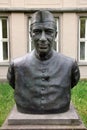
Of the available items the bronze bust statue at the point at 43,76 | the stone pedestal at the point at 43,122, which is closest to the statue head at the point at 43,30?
the bronze bust statue at the point at 43,76

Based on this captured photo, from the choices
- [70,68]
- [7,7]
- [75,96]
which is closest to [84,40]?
[7,7]

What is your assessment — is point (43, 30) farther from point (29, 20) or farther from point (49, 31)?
point (29, 20)

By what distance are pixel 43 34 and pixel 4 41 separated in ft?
30.0

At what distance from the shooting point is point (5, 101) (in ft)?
26.6

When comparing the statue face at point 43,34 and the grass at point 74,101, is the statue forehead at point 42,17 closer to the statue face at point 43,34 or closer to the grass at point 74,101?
the statue face at point 43,34

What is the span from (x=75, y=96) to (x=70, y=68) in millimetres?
4649

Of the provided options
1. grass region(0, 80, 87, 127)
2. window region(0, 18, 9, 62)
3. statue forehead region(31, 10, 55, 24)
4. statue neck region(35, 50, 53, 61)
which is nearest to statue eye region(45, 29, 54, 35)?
statue forehead region(31, 10, 55, 24)

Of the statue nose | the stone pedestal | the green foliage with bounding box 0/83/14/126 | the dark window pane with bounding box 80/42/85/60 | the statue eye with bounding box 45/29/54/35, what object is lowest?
the green foliage with bounding box 0/83/14/126

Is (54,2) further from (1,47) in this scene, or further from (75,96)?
(75,96)

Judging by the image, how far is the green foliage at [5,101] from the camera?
22.7ft

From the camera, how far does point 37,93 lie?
3.89 meters

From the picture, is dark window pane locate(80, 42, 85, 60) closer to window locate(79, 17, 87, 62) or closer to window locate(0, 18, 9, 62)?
window locate(79, 17, 87, 62)

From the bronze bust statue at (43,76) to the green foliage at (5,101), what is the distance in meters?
2.59

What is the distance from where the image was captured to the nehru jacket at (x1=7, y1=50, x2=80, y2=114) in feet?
12.8
